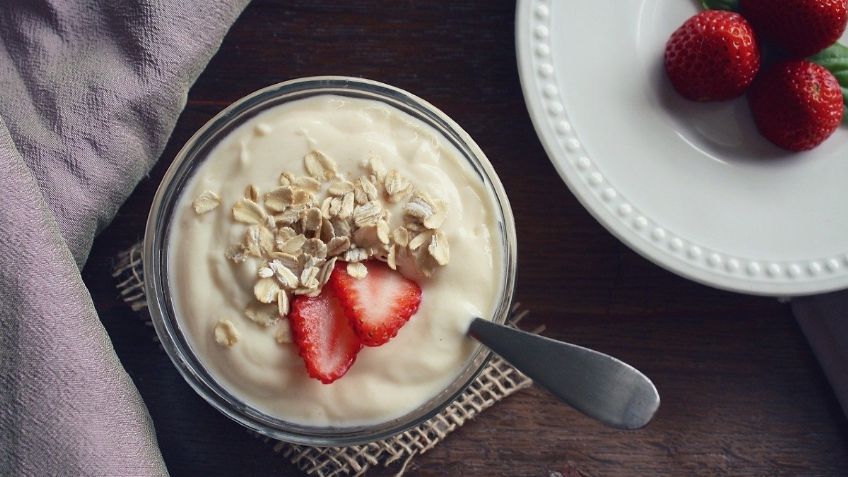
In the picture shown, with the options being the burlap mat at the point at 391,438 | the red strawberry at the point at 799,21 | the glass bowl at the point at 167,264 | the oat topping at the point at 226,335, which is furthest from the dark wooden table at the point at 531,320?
the red strawberry at the point at 799,21

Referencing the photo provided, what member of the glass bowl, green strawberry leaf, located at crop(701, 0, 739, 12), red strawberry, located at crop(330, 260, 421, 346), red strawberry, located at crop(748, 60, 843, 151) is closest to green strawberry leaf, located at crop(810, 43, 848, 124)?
red strawberry, located at crop(748, 60, 843, 151)

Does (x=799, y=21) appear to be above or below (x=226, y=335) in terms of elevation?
above

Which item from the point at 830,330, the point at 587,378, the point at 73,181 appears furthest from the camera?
the point at 830,330

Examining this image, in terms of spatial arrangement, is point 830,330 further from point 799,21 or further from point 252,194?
point 252,194

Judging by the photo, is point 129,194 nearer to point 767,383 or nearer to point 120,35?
point 120,35

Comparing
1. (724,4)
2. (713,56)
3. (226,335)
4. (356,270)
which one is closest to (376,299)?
(356,270)

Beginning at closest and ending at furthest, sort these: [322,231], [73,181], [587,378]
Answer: [587,378], [322,231], [73,181]

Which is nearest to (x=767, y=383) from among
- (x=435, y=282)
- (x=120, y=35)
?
(x=435, y=282)

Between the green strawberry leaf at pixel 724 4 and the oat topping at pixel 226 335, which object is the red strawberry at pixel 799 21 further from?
the oat topping at pixel 226 335
